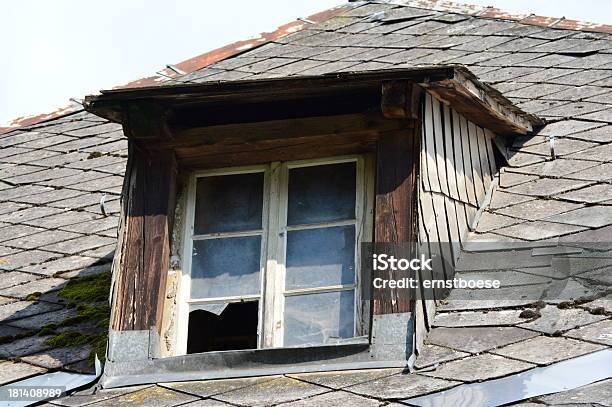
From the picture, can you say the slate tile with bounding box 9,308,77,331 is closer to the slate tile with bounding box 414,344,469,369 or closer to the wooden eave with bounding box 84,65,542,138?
the wooden eave with bounding box 84,65,542,138

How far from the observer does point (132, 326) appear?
243 inches

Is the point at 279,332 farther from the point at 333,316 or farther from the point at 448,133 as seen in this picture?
the point at 448,133

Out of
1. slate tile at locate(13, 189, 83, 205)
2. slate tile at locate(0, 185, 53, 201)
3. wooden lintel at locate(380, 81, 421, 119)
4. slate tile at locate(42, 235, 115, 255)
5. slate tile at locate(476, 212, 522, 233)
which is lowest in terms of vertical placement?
slate tile at locate(42, 235, 115, 255)

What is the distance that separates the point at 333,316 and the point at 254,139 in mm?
941

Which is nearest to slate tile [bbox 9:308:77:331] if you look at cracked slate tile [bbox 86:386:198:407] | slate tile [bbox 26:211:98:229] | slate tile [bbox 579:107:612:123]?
cracked slate tile [bbox 86:386:198:407]

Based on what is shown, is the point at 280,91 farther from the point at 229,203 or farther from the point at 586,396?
the point at 586,396

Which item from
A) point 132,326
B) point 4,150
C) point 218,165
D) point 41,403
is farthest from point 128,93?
point 4,150

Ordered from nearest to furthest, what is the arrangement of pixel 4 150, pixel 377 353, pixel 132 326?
pixel 377 353
pixel 132 326
pixel 4 150

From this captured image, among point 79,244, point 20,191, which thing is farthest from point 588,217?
point 20,191

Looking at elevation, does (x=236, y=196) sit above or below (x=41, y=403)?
above

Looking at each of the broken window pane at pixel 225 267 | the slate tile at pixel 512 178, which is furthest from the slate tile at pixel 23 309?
the slate tile at pixel 512 178

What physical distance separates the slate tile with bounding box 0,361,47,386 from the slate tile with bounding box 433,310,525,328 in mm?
1724

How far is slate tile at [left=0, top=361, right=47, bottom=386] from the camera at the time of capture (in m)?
6.16

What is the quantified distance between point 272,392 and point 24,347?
1485 mm
